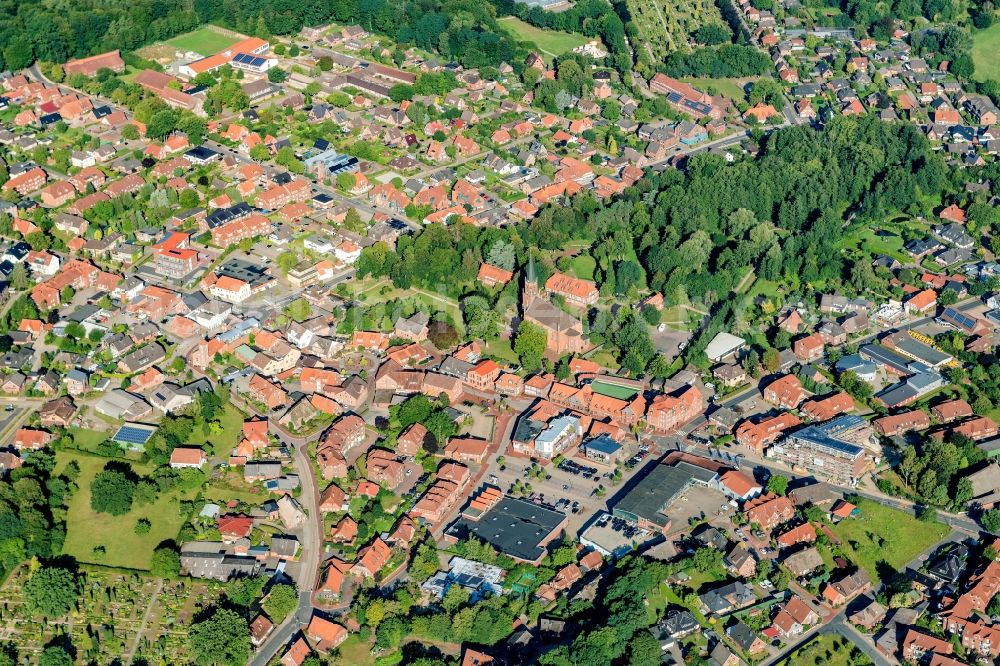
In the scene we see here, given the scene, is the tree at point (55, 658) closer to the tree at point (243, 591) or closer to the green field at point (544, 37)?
the tree at point (243, 591)

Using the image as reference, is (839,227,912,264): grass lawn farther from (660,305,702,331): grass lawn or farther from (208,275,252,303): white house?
(208,275,252,303): white house

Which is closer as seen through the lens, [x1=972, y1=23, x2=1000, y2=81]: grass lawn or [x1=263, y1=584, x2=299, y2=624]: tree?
[x1=263, y1=584, x2=299, y2=624]: tree

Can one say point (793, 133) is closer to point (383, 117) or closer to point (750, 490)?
point (383, 117)

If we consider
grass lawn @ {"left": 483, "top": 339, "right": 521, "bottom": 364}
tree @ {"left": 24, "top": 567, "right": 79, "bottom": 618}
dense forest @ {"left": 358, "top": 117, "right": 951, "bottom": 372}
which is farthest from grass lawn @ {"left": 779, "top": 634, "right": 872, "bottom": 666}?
tree @ {"left": 24, "top": 567, "right": 79, "bottom": 618}

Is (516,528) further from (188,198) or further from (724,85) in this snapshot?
(724,85)

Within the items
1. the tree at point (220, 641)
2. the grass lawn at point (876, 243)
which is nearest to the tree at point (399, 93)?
the grass lawn at point (876, 243)

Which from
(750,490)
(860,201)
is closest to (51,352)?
(750,490)
